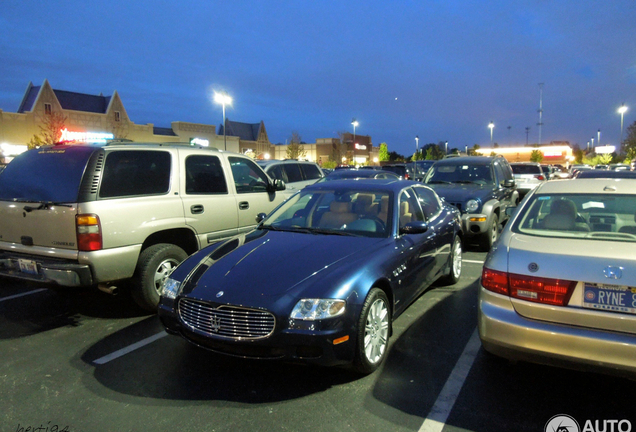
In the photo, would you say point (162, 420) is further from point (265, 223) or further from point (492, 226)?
point (492, 226)

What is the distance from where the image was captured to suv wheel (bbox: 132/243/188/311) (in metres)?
4.90

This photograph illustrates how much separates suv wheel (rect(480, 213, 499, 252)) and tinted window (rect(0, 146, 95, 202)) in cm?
685

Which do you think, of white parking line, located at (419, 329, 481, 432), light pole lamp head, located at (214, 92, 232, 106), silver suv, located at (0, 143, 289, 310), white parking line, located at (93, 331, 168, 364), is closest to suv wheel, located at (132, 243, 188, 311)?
silver suv, located at (0, 143, 289, 310)

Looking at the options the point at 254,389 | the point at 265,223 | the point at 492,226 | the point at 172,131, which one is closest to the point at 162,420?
the point at 254,389

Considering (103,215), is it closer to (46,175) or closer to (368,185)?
(46,175)

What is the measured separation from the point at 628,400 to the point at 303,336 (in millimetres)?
2404

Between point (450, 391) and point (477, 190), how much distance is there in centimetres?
633

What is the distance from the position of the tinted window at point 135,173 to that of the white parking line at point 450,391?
3.82 m

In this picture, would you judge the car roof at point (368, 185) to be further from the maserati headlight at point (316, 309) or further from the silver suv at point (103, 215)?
the maserati headlight at point (316, 309)

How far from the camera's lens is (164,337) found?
452cm

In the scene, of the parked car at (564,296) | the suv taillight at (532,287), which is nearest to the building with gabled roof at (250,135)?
the parked car at (564,296)

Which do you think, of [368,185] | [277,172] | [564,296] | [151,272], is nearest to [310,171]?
[277,172]

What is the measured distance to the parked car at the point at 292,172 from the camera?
36.4 feet

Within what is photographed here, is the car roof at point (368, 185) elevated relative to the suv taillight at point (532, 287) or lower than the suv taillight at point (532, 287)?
elevated
